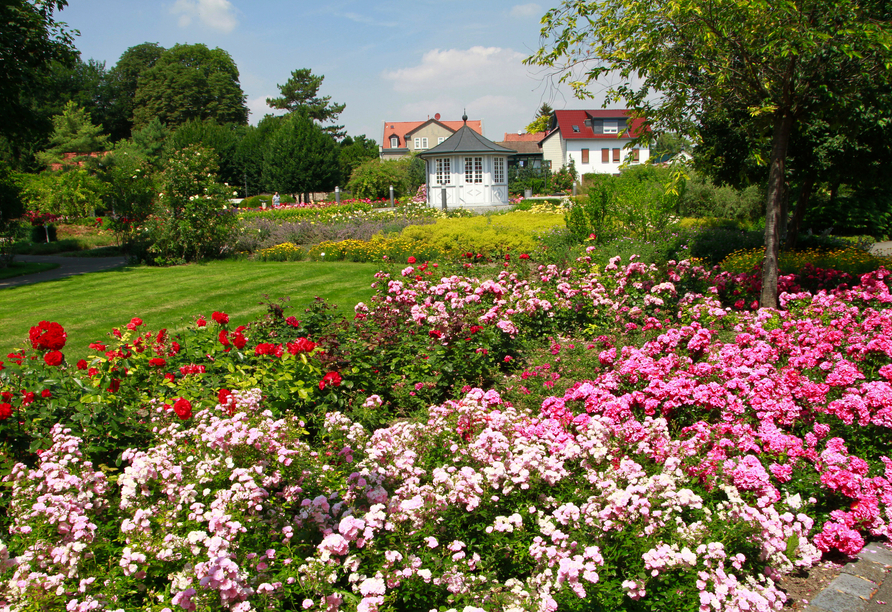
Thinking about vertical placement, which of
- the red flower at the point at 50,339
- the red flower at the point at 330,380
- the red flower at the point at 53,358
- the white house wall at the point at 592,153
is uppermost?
the white house wall at the point at 592,153

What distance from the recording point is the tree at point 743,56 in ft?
17.9

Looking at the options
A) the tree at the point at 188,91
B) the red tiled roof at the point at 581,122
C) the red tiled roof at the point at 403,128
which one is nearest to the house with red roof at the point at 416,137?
the red tiled roof at the point at 403,128

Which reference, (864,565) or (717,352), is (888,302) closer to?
(717,352)

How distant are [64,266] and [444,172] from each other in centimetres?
1520

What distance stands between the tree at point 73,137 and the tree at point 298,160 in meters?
12.0

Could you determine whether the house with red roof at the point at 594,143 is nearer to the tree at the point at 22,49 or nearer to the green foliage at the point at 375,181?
the green foliage at the point at 375,181

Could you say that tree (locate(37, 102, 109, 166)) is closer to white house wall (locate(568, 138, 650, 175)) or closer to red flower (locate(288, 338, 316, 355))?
white house wall (locate(568, 138, 650, 175))

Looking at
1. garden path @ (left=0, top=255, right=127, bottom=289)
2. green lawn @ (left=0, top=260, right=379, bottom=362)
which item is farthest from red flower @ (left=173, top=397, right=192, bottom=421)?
garden path @ (left=0, top=255, right=127, bottom=289)

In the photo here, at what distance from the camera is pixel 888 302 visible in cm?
535

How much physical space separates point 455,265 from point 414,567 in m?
5.62

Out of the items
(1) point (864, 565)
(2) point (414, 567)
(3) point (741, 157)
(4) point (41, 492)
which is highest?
(3) point (741, 157)

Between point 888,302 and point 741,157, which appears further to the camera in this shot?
point 741,157

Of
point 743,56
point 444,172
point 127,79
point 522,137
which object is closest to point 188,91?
point 127,79

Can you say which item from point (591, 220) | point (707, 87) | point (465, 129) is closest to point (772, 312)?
point (707, 87)
